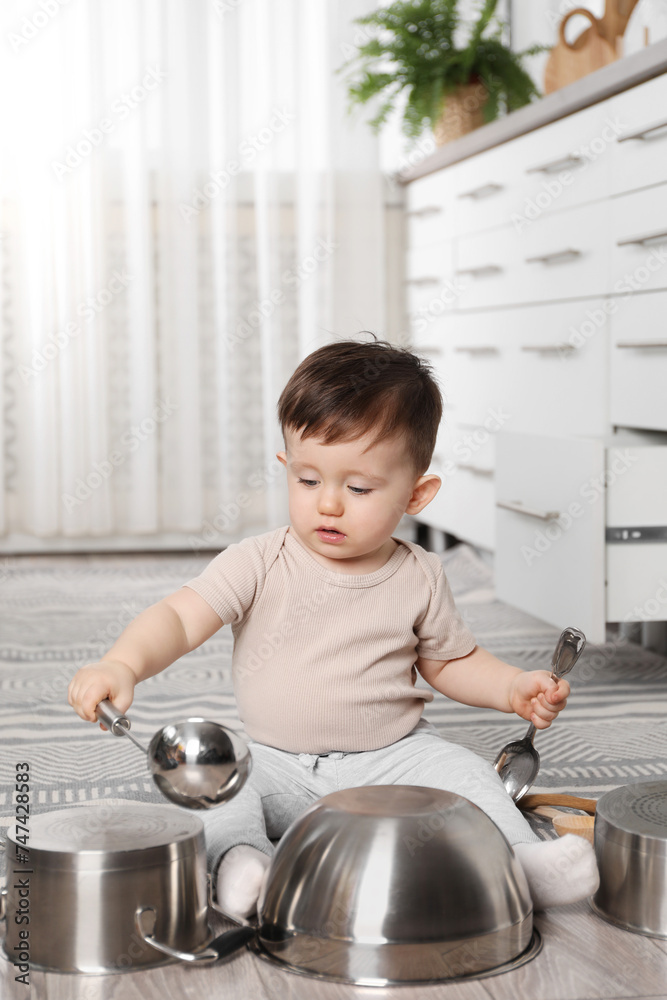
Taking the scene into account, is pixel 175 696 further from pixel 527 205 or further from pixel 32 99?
pixel 32 99

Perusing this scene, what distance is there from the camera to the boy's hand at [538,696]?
0.87 metres

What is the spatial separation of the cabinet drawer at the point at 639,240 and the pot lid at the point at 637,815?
0.87 metres

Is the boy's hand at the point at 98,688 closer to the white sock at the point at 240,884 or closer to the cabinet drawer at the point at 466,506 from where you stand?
the white sock at the point at 240,884

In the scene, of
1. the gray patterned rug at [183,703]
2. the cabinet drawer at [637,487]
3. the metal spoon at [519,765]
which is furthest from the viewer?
the cabinet drawer at [637,487]

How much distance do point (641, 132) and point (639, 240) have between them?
6.0 inches

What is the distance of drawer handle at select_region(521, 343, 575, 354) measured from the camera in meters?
1.81

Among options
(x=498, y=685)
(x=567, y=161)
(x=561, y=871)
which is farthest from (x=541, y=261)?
(x=561, y=871)

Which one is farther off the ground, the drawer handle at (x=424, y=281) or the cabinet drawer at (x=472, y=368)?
the drawer handle at (x=424, y=281)

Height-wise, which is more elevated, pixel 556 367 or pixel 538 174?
pixel 538 174

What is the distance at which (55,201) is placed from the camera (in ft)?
8.68

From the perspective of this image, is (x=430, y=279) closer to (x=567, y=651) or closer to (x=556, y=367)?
(x=556, y=367)

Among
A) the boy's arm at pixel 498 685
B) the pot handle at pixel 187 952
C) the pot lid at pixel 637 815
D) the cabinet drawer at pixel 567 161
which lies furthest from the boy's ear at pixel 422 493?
the cabinet drawer at pixel 567 161

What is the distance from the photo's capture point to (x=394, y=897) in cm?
65

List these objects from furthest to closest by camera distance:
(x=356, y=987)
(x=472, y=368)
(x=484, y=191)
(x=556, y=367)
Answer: (x=472, y=368), (x=484, y=191), (x=556, y=367), (x=356, y=987)
